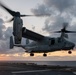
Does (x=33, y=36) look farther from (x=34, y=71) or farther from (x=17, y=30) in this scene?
(x=17, y=30)

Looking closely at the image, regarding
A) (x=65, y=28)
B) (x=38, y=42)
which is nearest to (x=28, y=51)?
(x=38, y=42)

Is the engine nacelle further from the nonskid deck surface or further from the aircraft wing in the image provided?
the aircraft wing

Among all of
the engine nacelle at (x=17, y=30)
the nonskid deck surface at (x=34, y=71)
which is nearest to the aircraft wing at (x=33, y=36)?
the nonskid deck surface at (x=34, y=71)

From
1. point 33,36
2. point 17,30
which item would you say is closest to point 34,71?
point 33,36

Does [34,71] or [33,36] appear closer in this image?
[34,71]

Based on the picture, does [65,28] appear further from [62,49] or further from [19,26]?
[19,26]

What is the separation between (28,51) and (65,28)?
1082cm

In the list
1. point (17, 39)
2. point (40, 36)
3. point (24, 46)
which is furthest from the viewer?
point (24, 46)

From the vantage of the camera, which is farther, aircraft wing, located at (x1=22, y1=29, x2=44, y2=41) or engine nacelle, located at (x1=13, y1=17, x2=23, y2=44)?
aircraft wing, located at (x1=22, y1=29, x2=44, y2=41)

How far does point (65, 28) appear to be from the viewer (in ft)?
204

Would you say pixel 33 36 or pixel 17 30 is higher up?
pixel 33 36

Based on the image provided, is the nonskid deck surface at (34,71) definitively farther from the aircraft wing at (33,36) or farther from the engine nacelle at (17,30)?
the engine nacelle at (17,30)

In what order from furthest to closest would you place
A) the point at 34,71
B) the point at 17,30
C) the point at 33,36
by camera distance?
1. the point at 33,36
2. the point at 34,71
3. the point at 17,30

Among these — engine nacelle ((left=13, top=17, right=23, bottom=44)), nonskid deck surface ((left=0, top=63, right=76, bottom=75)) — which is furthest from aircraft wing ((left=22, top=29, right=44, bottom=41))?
engine nacelle ((left=13, top=17, right=23, bottom=44))
